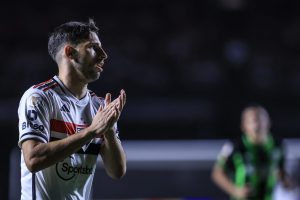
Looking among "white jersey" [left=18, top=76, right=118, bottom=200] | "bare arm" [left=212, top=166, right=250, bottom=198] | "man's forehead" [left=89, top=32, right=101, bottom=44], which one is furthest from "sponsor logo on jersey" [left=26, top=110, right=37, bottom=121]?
"bare arm" [left=212, top=166, right=250, bottom=198]

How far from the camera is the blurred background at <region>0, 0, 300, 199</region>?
9.82 meters

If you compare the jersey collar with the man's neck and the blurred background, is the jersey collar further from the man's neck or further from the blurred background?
the blurred background

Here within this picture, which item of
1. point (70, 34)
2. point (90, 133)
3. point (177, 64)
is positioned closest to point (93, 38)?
point (70, 34)

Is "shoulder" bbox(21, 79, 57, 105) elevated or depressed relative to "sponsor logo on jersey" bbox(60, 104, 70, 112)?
elevated

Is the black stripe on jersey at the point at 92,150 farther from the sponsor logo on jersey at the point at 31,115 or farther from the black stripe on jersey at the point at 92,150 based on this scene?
the sponsor logo on jersey at the point at 31,115

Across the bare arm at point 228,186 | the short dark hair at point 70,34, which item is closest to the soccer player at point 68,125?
the short dark hair at point 70,34

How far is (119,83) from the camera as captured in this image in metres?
10.9

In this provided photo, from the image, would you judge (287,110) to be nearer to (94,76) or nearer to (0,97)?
(0,97)

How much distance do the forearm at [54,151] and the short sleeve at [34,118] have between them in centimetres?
9

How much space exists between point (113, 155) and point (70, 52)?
1.80 feet

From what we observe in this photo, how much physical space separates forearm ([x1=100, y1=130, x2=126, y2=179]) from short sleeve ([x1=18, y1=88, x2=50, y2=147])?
0.38 m

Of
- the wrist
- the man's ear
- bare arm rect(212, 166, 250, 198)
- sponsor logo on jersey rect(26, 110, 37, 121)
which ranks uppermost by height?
the man's ear

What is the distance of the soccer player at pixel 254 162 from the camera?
5.98m

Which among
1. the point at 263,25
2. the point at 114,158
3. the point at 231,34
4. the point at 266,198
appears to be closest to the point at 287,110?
the point at 231,34
